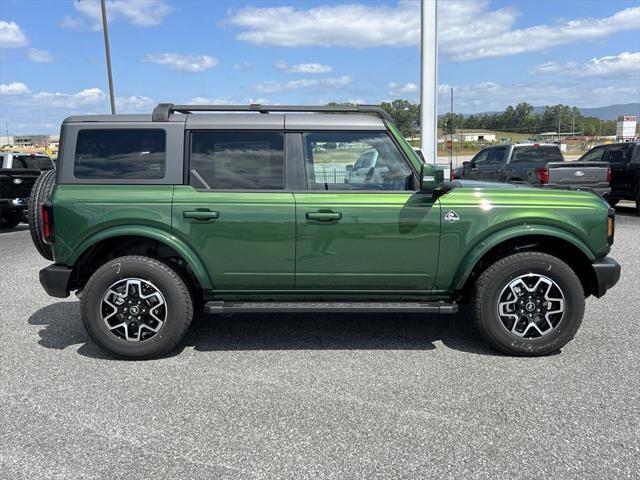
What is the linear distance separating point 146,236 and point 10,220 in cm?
1092

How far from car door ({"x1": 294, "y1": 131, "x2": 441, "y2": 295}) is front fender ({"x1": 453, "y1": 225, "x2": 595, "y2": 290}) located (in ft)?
0.80

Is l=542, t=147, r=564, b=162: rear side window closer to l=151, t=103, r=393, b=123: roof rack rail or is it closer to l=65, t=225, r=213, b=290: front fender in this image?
l=151, t=103, r=393, b=123: roof rack rail

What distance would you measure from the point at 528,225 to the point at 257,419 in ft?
8.08

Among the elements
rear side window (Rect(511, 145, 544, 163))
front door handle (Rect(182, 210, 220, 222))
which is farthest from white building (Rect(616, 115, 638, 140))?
front door handle (Rect(182, 210, 220, 222))

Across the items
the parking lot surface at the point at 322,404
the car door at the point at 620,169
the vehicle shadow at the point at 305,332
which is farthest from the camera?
the car door at the point at 620,169

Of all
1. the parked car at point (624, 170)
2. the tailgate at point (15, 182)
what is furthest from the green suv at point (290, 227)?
the parked car at point (624, 170)

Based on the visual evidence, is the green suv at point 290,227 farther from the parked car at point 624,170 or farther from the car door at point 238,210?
the parked car at point 624,170

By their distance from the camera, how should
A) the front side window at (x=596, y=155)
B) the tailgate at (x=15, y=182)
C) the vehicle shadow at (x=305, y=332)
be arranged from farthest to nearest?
the front side window at (x=596, y=155)
the tailgate at (x=15, y=182)
the vehicle shadow at (x=305, y=332)

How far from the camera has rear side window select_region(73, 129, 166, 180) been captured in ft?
13.7

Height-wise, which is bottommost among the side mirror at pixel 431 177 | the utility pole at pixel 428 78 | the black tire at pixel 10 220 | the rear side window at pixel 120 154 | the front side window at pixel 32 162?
the black tire at pixel 10 220

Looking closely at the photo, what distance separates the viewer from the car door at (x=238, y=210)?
4.08m

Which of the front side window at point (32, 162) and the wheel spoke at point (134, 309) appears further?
the front side window at point (32, 162)

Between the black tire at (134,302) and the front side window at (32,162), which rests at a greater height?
the front side window at (32,162)

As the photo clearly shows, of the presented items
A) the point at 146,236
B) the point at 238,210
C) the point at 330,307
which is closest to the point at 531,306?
the point at 330,307
